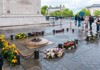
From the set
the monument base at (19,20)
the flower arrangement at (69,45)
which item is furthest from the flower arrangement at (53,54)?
the monument base at (19,20)

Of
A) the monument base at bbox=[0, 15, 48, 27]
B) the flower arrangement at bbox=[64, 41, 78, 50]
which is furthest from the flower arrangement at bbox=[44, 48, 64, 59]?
the monument base at bbox=[0, 15, 48, 27]

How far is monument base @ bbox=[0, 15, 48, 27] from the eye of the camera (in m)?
21.7

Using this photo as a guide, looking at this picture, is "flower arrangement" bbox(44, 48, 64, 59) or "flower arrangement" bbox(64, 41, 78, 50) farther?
"flower arrangement" bbox(64, 41, 78, 50)

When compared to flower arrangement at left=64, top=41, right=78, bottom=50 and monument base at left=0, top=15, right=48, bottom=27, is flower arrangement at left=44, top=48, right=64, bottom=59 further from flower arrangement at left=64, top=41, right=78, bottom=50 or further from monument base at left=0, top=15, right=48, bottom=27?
monument base at left=0, top=15, right=48, bottom=27

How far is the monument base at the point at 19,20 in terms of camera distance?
21.7 meters

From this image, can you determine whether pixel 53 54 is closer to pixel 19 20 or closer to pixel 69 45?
pixel 69 45

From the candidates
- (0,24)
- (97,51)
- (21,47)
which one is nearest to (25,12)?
(0,24)

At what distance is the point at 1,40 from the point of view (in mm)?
10367

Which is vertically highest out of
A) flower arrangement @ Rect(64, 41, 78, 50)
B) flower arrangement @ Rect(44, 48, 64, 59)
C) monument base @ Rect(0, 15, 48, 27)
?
monument base @ Rect(0, 15, 48, 27)

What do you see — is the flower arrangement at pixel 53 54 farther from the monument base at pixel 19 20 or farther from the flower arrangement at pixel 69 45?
the monument base at pixel 19 20

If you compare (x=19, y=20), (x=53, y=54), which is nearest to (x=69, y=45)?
(x=53, y=54)

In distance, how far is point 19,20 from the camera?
23.0 metres

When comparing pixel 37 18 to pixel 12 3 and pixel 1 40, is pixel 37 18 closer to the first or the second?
pixel 12 3

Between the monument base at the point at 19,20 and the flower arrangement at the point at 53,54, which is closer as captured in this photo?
the flower arrangement at the point at 53,54
